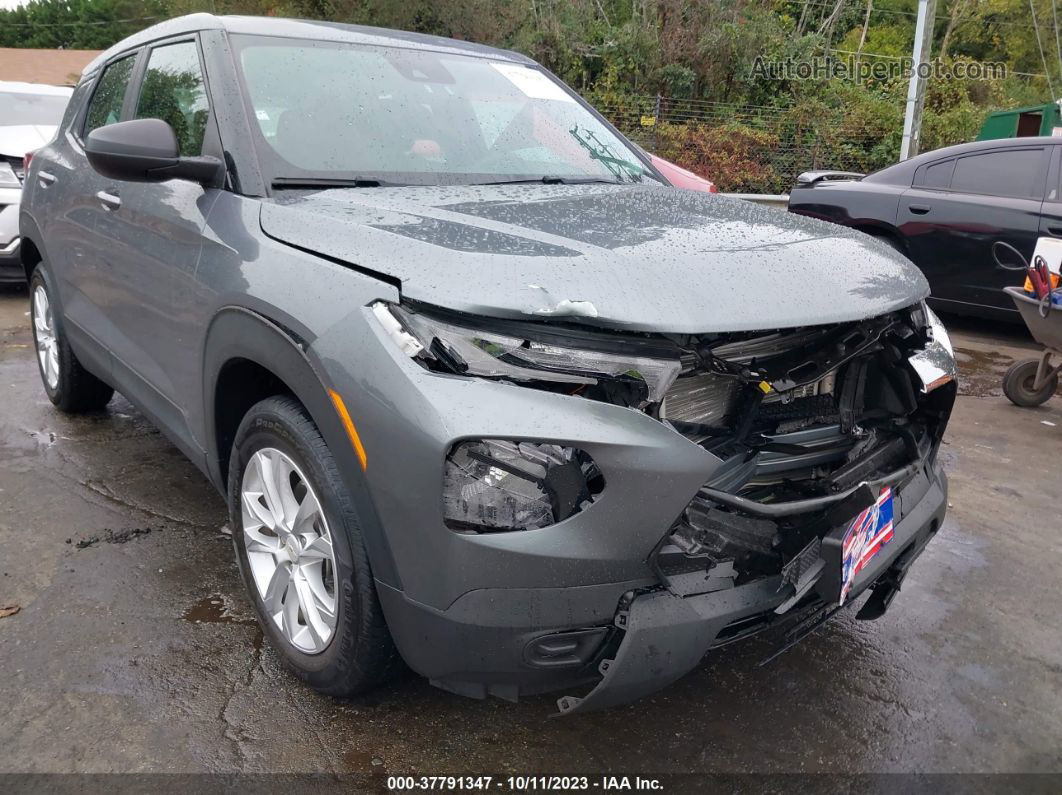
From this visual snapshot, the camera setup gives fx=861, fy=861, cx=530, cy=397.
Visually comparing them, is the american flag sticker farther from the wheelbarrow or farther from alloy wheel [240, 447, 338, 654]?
the wheelbarrow

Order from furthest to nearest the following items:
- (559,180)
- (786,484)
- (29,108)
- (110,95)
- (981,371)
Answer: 1. (29,108)
2. (981,371)
3. (110,95)
4. (559,180)
5. (786,484)

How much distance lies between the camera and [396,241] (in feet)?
6.63

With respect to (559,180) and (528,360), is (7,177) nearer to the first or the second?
(559,180)

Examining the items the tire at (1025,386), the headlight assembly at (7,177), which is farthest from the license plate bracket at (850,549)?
the headlight assembly at (7,177)

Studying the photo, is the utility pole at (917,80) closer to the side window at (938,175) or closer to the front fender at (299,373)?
the side window at (938,175)

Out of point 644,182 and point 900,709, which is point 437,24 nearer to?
point 644,182

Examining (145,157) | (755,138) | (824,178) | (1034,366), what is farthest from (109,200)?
(755,138)

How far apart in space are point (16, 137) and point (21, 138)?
0.13 ft

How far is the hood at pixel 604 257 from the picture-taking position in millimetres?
1838

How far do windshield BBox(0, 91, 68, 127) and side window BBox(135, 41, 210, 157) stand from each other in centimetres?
555

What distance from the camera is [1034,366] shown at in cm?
532

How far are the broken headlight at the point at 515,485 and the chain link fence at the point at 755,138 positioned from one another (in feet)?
53.8

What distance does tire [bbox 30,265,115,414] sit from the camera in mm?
4234

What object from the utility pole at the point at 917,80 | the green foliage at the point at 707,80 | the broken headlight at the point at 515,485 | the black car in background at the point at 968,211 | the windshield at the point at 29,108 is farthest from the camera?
the green foliage at the point at 707,80
